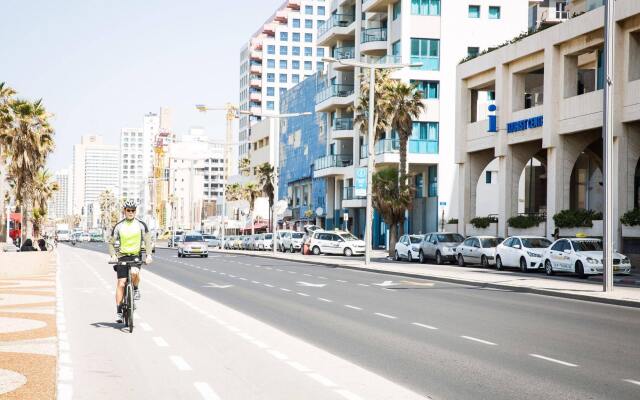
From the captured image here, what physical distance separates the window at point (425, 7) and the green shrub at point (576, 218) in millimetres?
29370

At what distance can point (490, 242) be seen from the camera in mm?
41906

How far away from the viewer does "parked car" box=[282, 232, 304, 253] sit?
2758 inches

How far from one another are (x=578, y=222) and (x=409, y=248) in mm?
11345

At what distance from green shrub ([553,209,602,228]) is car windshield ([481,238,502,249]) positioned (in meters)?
2.71

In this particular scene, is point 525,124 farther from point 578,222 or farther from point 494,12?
point 494,12

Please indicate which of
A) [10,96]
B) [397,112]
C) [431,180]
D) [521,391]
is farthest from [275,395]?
[431,180]

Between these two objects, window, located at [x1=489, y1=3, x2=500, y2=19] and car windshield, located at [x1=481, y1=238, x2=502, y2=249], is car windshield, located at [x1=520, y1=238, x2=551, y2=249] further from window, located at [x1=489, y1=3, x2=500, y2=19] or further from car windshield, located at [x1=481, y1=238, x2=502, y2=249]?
A: window, located at [x1=489, y1=3, x2=500, y2=19]

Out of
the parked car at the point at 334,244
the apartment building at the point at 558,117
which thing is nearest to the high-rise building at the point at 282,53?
the parked car at the point at 334,244

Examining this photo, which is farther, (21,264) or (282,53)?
(282,53)

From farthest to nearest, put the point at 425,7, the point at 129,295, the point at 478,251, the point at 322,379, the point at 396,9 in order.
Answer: the point at 396,9 → the point at 425,7 → the point at 478,251 → the point at 129,295 → the point at 322,379

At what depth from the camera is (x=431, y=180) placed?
67.9 m

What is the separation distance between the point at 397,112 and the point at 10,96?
908 inches

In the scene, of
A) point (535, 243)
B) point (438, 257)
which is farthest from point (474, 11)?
point (535, 243)

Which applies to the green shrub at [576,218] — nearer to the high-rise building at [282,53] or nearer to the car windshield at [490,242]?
the car windshield at [490,242]
